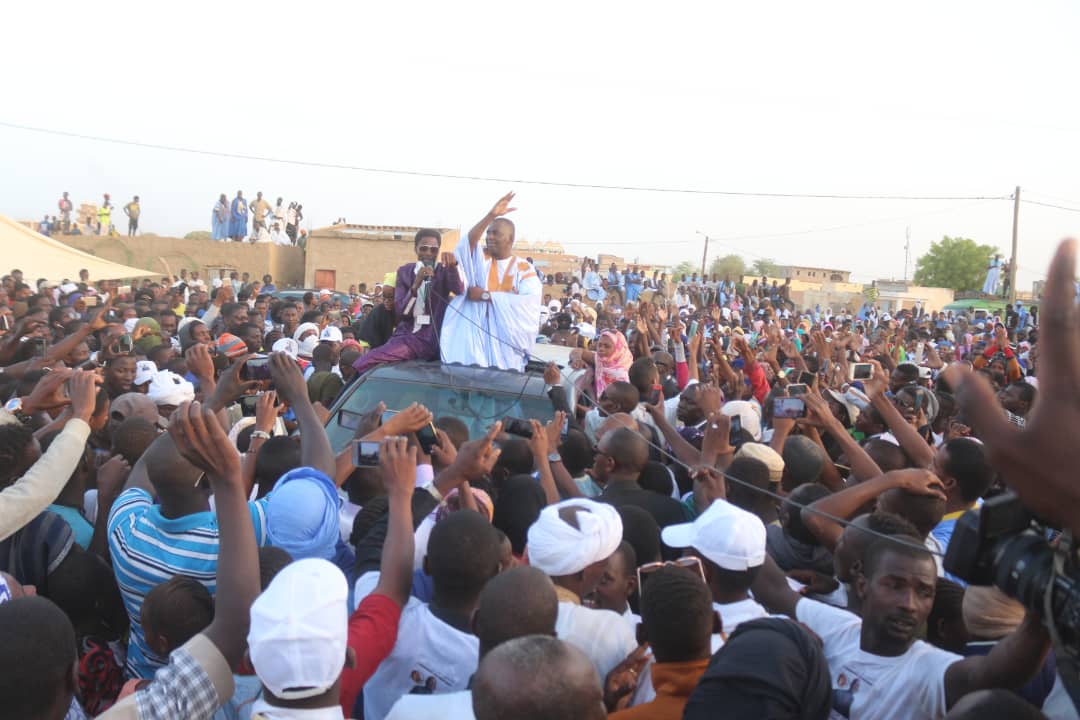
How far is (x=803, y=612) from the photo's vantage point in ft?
9.76

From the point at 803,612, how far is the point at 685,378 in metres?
5.75

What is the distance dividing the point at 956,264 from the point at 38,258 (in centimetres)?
8220

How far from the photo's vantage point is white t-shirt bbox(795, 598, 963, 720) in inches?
98.3

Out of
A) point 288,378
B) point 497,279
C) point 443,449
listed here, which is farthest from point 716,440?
point 497,279

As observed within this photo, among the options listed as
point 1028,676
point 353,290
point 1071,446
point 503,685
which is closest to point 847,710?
point 1028,676

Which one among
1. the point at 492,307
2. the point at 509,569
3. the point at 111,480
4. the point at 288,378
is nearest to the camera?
the point at 509,569

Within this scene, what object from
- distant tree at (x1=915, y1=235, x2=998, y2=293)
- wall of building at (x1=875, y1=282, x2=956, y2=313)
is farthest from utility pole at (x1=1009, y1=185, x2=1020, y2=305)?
distant tree at (x1=915, y1=235, x2=998, y2=293)

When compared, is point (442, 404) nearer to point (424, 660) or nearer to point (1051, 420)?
point (424, 660)

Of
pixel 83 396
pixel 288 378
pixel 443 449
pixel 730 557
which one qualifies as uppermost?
pixel 288 378

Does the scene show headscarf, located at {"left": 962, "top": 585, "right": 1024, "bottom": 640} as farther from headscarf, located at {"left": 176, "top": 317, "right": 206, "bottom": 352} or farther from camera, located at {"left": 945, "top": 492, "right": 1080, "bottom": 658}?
headscarf, located at {"left": 176, "top": 317, "right": 206, "bottom": 352}

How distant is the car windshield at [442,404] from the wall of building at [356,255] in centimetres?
2055

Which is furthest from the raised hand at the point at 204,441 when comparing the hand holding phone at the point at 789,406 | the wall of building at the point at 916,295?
the wall of building at the point at 916,295

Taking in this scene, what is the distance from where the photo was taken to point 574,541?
289cm

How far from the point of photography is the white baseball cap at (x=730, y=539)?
285 centimetres
